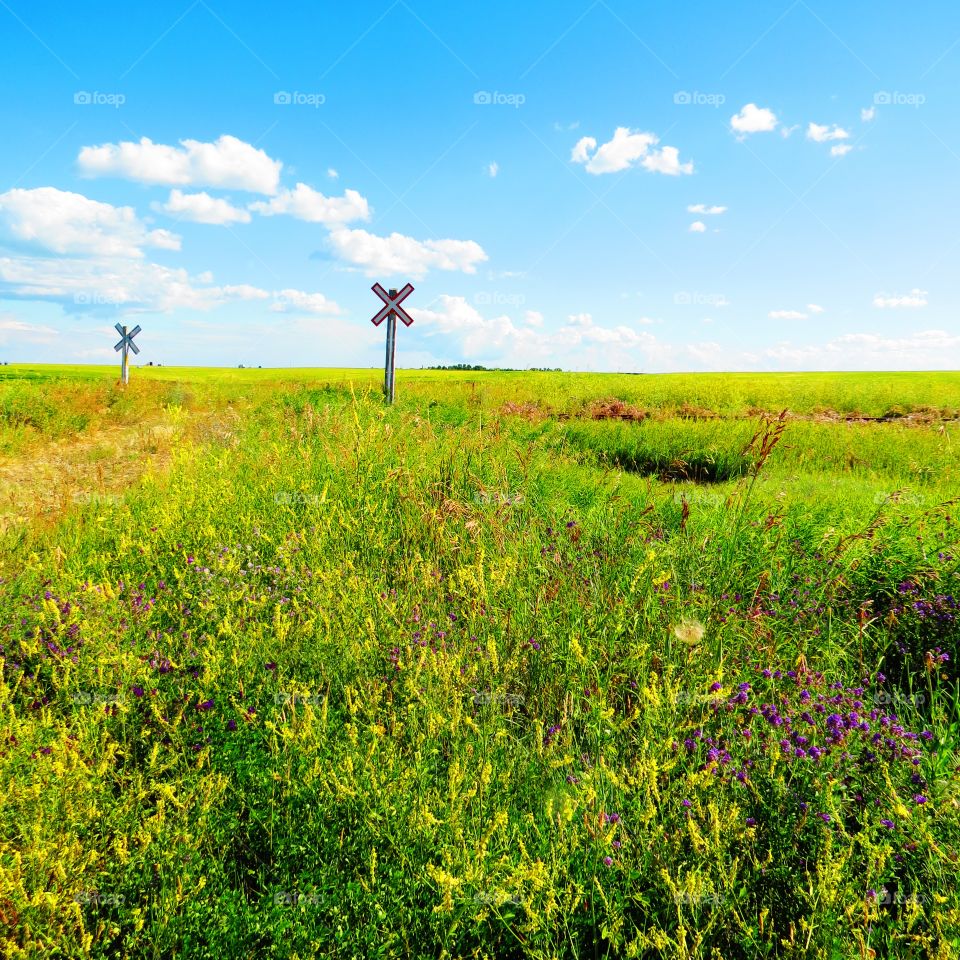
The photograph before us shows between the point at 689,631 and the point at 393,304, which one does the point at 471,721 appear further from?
the point at 393,304

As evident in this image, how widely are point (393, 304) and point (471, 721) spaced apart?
37.6 ft

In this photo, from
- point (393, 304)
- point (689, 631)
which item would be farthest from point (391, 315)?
point (689, 631)

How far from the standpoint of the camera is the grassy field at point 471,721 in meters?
1.76

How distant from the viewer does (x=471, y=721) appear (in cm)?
231

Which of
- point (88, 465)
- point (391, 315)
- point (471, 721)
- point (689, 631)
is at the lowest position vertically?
point (471, 721)

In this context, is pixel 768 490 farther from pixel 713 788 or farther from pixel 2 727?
pixel 2 727

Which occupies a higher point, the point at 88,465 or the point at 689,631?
the point at 88,465

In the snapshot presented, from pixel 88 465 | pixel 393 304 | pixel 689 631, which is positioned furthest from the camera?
Result: pixel 393 304

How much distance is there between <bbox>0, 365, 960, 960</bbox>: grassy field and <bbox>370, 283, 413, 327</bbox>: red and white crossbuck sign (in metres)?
7.14

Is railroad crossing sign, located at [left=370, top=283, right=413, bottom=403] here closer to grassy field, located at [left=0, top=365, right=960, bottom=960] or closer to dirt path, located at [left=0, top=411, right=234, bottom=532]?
dirt path, located at [left=0, top=411, right=234, bottom=532]

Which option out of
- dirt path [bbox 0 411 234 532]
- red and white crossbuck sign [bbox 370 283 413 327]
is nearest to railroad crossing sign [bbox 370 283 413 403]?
red and white crossbuck sign [bbox 370 283 413 327]

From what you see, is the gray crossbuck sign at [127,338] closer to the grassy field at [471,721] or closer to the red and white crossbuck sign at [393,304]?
the red and white crossbuck sign at [393,304]

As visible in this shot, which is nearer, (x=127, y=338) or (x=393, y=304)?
(x=393, y=304)

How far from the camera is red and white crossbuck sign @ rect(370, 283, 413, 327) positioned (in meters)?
12.6
